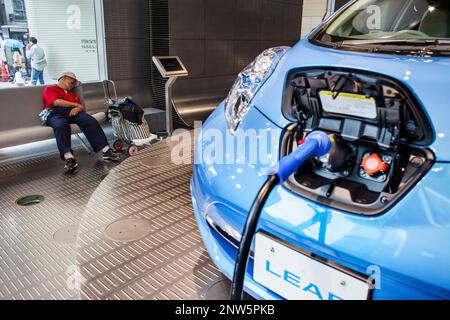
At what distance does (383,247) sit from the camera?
82 cm

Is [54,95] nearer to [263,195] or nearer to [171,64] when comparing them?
[171,64]

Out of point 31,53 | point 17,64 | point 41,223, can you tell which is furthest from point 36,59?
point 41,223

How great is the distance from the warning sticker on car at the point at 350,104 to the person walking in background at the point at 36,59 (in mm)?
4521

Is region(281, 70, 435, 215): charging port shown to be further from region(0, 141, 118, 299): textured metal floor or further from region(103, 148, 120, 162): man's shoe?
region(103, 148, 120, 162): man's shoe

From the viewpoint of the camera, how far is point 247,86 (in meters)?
1.46

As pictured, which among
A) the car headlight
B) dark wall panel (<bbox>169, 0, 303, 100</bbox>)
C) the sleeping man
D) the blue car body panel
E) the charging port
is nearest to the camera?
the blue car body panel

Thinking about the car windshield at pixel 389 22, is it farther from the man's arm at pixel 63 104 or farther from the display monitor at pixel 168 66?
the man's arm at pixel 63 104

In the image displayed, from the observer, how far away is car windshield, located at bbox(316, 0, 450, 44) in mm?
1503

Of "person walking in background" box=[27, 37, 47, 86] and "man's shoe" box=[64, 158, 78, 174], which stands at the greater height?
"person walking in background" box=[27, 37, 47, 86]

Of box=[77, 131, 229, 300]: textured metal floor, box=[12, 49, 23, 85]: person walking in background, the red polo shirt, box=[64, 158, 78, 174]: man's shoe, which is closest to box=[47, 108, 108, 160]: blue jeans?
the red polo shirt

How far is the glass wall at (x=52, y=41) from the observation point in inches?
178

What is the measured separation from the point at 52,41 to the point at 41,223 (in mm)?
3219

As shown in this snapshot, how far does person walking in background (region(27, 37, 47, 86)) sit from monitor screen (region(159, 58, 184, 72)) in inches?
74.3

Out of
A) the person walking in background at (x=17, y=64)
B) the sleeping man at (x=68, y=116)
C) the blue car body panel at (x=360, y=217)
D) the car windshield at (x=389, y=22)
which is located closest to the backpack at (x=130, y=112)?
the sleeping man at (x=68, y=116)
